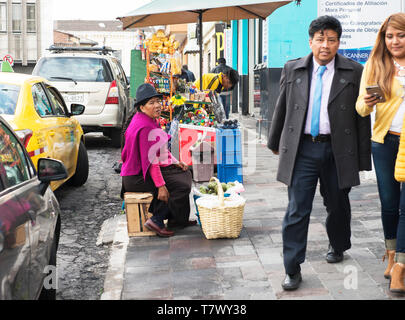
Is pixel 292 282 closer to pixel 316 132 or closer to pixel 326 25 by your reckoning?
pixel 316 132

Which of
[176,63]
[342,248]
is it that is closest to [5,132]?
[342,248]

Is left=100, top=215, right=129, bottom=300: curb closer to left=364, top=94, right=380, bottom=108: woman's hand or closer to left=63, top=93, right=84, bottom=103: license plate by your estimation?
left=364, top=94, right=380, bottom=108: woman's hand

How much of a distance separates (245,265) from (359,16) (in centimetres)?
447

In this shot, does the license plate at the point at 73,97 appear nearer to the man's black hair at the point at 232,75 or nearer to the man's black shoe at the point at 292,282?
the man's black hair at the point at 232,75

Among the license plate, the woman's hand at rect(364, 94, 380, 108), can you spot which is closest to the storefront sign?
the woman's hand at rect(364, 94, 380, 108)

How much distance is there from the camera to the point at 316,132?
13.2 ft

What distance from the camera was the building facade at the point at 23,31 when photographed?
175 ft

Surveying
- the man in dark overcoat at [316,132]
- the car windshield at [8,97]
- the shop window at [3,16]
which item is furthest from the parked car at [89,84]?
the shop window at [3,16]

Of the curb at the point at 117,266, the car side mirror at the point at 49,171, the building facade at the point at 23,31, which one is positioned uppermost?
the building facade at the point at 23,31

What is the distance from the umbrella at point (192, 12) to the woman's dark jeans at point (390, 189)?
4.38 metres

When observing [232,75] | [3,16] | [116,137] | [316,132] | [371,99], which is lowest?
[116,137]

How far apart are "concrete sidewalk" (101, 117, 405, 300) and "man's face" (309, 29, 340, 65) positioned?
1.60m

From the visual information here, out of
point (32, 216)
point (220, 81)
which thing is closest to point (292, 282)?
point (32, 216)
